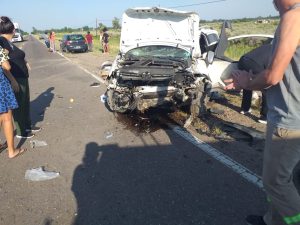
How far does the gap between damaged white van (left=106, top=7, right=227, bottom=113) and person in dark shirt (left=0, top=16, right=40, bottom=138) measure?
165cm

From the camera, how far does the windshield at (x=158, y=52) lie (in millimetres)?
7655

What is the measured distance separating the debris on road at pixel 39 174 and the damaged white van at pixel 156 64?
7.75 ft

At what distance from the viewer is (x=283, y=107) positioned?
8.21 ft

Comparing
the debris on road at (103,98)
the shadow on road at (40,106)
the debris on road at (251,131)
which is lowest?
the shadow on road at (40,106)

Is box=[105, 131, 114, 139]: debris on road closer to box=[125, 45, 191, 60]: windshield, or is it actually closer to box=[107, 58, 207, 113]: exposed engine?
box=[107, 58, 207, 113]: exposed engine

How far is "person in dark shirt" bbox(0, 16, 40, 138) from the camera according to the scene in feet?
17.3

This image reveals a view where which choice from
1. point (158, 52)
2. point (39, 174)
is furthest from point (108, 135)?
point (158, 52)

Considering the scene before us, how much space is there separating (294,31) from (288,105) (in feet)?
1.89

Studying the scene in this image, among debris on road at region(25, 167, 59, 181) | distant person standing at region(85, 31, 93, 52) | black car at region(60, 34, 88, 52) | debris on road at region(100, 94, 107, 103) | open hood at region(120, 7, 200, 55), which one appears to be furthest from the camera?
distant person standing at region(85, 31, 93, 52)

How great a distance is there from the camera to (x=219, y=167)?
14.9ft

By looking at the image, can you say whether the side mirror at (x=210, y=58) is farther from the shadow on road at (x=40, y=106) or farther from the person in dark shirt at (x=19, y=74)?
the shadow on road at (x=40, y=106)

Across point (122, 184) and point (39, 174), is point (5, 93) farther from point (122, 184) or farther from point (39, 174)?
point (122, 184)

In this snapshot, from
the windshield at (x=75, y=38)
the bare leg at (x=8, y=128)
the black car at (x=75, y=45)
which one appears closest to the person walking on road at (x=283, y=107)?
the bare leg at (x=8, y=128)

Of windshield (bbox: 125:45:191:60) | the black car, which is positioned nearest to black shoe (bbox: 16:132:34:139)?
windshield (bbox: 125:45:191:60)
